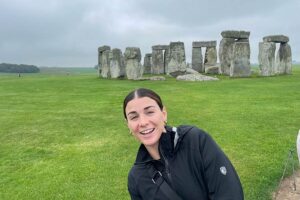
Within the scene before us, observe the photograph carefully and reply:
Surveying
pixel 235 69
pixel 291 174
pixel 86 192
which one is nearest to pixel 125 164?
pixel 86 192

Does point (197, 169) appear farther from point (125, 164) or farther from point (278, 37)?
point (278, 37)

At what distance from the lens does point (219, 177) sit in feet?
11.3

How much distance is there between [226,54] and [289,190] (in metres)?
24.4

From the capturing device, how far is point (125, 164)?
28.6 feet

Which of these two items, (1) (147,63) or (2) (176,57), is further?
(1) (147,63)

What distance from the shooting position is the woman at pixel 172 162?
11.4 feet

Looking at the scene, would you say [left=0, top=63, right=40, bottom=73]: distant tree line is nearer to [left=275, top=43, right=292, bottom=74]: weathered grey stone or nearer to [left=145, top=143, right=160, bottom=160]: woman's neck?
[left=275, top=43, right=292, bottom=74]: weathered grey stone

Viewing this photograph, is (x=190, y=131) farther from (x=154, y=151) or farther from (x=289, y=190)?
(x=289, y=190)

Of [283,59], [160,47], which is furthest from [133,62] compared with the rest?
[283,59]

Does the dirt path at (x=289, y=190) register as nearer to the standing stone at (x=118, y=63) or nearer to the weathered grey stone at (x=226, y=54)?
the standing stone at (x=118, y=63)

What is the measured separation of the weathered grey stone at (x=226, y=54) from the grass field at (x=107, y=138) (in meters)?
11.5

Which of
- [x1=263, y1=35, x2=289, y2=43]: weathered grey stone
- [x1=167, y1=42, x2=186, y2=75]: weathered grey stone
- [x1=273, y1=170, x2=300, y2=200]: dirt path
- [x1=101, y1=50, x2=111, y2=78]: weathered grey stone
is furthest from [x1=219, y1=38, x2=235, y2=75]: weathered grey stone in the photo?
[x1=273, y1=170, x2=300, y2=200]: dirt path

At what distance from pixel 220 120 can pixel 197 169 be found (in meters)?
9.09

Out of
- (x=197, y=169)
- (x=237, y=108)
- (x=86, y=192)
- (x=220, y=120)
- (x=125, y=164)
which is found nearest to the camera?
(x=197, y=169)
